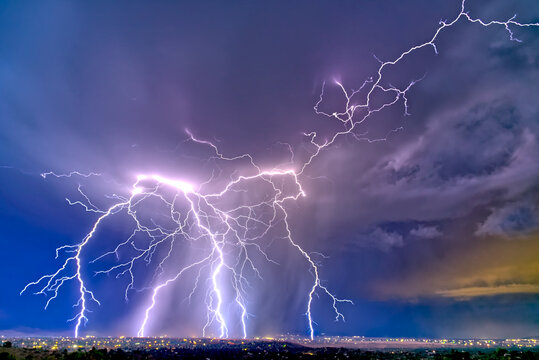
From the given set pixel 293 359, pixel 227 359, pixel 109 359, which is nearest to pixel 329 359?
pixel 293 359

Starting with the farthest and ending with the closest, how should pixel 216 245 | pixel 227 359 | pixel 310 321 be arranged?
pixel 227 359
pixel 216 245
pixel 310 321

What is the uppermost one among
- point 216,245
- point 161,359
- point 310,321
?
point 216,245

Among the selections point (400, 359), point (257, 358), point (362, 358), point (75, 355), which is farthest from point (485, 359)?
point (75, 355)

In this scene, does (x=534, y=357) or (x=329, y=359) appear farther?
(x=329, y=359)

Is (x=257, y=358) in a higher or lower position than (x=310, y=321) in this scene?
lower

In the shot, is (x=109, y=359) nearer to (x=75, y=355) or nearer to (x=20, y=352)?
(x=75, y=355)

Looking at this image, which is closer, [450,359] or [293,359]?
[450,359]

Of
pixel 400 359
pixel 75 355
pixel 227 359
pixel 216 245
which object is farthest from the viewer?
pixel 400 359

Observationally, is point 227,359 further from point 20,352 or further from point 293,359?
point 20,352

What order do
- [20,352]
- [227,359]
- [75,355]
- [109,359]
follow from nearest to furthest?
1. [20,352]
2. [75,355]
3. [109,359]
4. [227,359]
